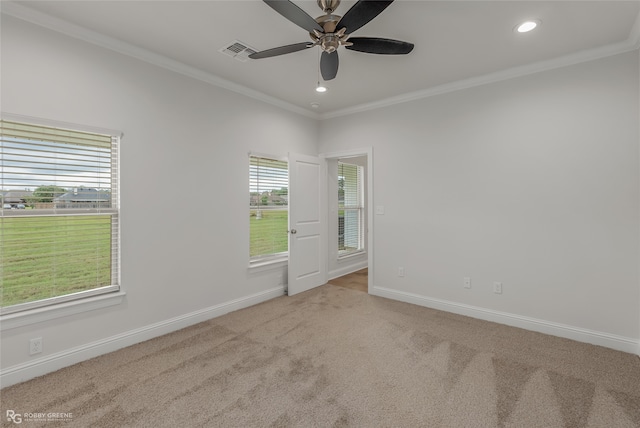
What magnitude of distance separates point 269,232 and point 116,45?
2.58 metres

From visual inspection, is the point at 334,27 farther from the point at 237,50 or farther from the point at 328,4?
the point at 237,50

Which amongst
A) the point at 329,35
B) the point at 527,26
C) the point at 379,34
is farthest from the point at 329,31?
the point at 527,26

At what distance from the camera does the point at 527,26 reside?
238 cm

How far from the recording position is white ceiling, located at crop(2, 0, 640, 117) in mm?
2182

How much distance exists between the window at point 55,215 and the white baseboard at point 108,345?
0.43m

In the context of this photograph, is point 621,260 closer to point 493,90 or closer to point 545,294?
point 545,294

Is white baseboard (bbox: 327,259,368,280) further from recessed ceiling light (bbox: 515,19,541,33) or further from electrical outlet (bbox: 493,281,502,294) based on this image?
recessed ceiling light (bbox: 515,19,541,33)

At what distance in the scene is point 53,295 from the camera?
7.85 feet

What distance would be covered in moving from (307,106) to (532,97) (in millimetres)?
2751

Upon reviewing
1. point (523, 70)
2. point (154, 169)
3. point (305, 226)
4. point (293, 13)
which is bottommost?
point (305, 226)

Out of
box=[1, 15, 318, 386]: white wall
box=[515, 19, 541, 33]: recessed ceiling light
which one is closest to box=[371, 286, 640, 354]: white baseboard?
box=[1, 15, 318, 386]: white wall

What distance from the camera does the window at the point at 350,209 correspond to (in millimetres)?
5660

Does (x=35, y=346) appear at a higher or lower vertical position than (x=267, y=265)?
lower

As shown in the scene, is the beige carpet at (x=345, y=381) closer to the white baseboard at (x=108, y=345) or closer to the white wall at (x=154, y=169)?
the white baseboard at (x=108, y=345)
